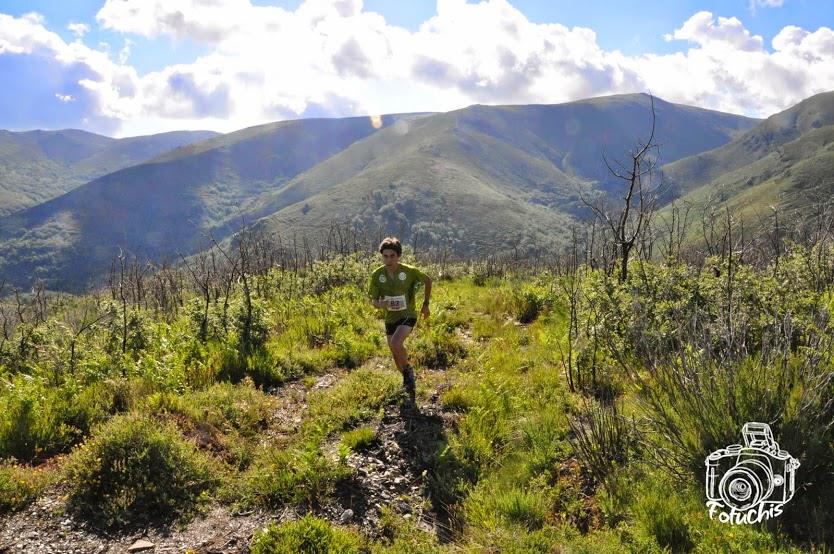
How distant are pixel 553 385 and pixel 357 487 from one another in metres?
3.70

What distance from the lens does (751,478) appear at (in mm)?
3879

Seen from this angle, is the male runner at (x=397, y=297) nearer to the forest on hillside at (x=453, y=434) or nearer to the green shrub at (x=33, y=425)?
the forest on hillside at (x=453, y=434)

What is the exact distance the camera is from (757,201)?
500 feet

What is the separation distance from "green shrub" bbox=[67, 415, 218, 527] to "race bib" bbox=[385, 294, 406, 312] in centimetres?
356

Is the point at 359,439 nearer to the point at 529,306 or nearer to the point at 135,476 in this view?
the point at 135,476

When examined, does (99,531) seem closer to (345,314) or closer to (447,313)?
(345,314)

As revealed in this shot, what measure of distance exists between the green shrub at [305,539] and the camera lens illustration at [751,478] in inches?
124

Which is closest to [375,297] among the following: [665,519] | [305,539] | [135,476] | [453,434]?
[453,434]

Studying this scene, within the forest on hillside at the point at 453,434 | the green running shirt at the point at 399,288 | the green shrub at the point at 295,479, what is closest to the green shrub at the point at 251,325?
the forest on hillside at the point at 453,434

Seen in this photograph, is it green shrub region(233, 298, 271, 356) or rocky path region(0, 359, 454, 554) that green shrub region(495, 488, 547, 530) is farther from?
green shrub region(233, 298, 271, 356)

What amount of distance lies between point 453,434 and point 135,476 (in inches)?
148

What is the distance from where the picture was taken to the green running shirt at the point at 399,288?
7988mm

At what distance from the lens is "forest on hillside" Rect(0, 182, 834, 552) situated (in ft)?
13.8

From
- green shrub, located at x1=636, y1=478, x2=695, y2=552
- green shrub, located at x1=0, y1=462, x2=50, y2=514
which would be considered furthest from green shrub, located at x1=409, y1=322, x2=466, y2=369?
green shrub, located at x1=0, y1=462, x2=50, y2=514
